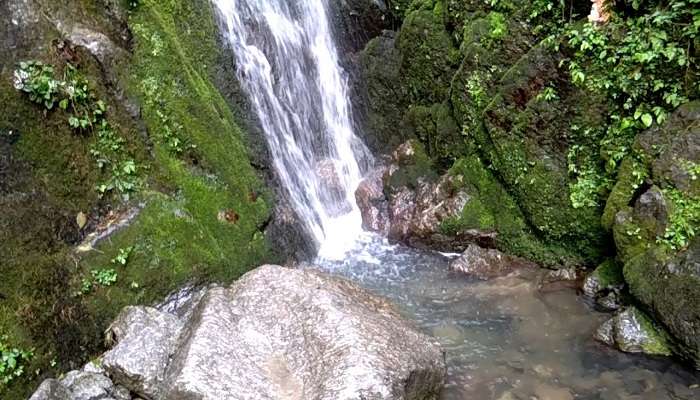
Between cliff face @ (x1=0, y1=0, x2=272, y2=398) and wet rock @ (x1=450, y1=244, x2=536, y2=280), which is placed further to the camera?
wet rock @ (x1=450, y1=244, x2=536, y2=280)

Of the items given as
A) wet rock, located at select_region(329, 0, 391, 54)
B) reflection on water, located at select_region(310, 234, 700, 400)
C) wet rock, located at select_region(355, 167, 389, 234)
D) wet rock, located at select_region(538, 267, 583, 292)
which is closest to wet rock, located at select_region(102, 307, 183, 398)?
reflection on water, located at select_region(310, 234, 700, 400)

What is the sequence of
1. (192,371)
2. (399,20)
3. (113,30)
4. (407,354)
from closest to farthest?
(192,371) < (407,354) < (113,30) < (399,20)

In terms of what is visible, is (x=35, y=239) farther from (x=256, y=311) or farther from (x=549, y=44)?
(x=549, y=44)

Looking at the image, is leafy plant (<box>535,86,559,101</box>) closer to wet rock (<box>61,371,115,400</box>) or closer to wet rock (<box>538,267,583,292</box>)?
wet rock (<box>538,267,583,292</box>)

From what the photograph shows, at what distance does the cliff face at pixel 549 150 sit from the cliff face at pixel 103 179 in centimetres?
362

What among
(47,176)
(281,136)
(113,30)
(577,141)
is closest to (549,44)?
(577,141)

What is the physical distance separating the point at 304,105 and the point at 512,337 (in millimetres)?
5989

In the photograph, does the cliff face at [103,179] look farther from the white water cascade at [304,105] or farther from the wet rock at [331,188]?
the wet rock at [331,188]

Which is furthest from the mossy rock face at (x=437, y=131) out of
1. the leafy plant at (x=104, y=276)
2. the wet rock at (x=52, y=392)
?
the wet rock at (x=52, y=392)

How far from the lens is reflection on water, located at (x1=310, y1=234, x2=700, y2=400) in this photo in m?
5.58

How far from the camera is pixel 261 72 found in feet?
31.0

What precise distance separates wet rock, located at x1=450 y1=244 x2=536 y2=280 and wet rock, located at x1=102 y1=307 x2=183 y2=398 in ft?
13.8

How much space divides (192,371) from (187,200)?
105 inches

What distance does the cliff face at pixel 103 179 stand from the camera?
17.8 feet
